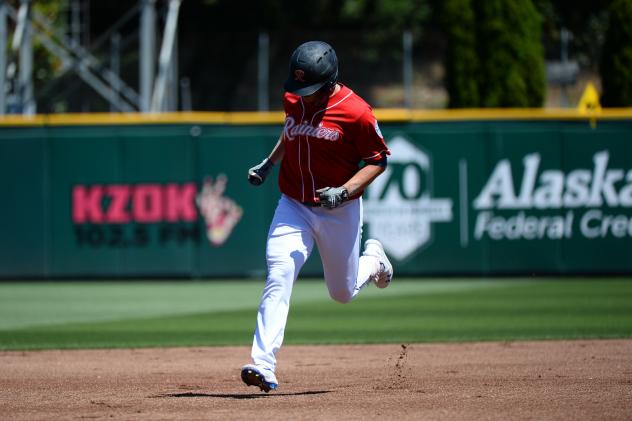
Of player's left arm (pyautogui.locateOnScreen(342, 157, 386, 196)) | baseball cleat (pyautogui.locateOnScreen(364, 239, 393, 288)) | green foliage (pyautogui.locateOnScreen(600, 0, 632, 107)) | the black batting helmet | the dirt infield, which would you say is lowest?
the dirt infield

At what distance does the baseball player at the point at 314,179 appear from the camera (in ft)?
21.4

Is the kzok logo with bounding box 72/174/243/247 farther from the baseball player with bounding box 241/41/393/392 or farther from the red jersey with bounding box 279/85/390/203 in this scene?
the red jersey with bounding box 279/85/390/203

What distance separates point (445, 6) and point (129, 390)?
14669 millimetres

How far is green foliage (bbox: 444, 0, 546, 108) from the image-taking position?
19.9 metres

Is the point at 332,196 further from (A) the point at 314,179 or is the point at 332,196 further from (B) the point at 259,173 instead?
(B) the point at 259,173

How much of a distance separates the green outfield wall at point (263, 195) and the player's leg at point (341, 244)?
375 inches

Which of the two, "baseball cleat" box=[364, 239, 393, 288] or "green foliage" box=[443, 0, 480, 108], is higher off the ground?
"green foliage" box=[443, 0, 480, 108]

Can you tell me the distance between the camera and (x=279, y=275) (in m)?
6.56

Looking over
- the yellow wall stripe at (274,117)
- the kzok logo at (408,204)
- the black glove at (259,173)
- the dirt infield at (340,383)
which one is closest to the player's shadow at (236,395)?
the dirt infield at (340,383)

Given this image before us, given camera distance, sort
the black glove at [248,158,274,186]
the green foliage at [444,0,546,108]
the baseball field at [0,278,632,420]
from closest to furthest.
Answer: the baseball field at [0,278,632,420]
the black glove at [248,158,274,186]
the green foliage at [444,0,546,108]

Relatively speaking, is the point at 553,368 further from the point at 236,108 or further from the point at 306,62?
the point at 236,108

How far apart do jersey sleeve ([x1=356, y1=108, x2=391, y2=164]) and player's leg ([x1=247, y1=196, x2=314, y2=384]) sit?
1.63 ft

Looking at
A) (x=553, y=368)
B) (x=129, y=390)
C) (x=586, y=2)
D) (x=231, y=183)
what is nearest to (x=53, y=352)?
(x=129, y=390)

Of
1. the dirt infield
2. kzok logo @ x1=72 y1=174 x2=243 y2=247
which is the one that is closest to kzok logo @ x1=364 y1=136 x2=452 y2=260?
kzok logo @ x1=72 y1=174 x2=243 y2=247
